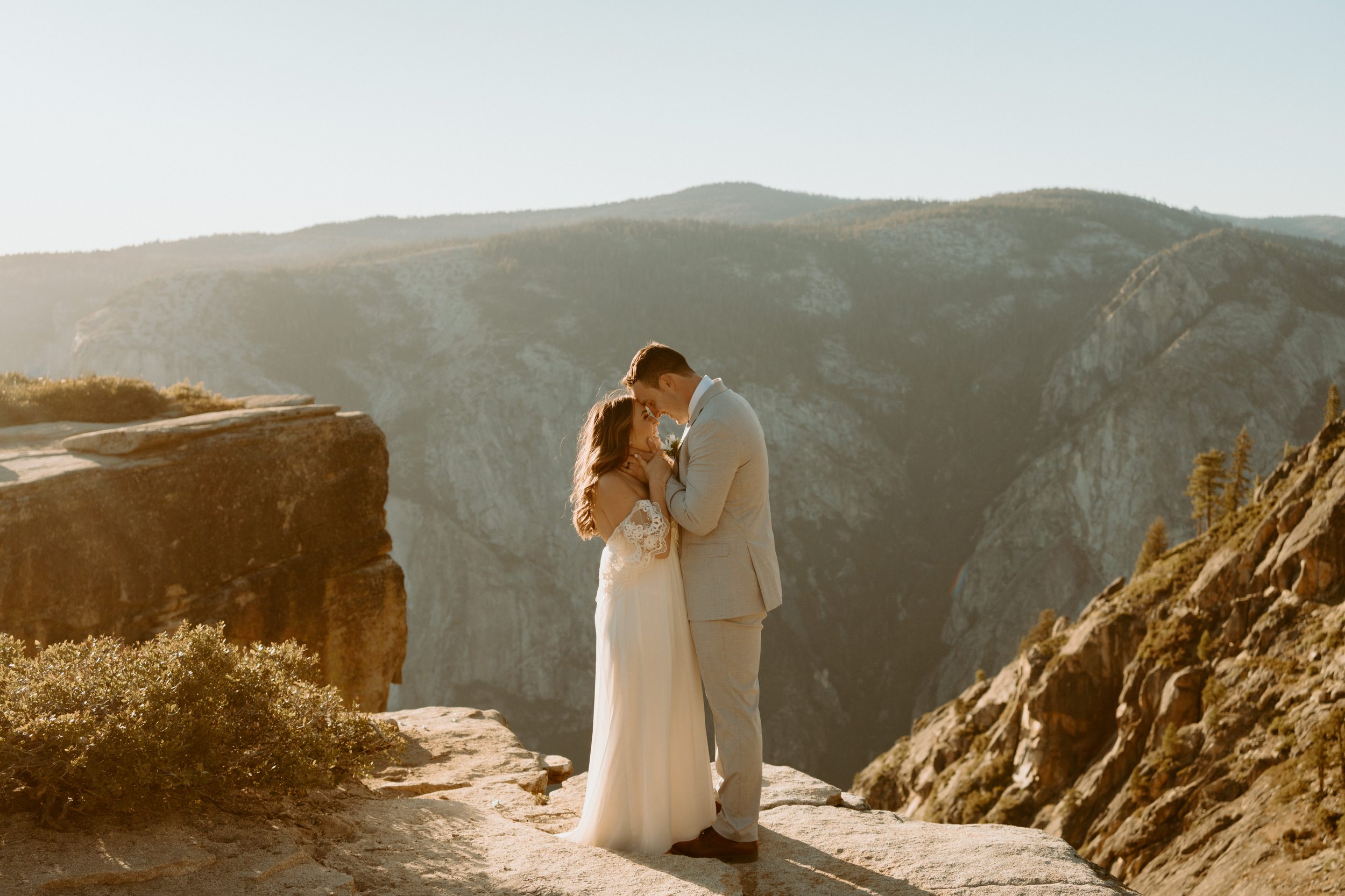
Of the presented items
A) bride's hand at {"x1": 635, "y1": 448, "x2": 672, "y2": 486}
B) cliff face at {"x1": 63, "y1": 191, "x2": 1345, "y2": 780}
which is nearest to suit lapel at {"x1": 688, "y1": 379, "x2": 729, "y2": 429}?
bride's hand at {"x1": 635, "y1": 448, "x2": 672, "y2": 486}

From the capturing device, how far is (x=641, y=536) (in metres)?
5.70

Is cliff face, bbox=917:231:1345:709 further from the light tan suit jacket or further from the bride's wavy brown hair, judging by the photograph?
the bride's wavy brown hair

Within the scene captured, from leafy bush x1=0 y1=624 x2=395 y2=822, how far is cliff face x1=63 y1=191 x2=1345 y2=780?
54.6 m

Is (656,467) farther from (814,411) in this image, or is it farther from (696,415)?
(814,411)

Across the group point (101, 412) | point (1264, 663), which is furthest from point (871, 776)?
point (101, 412)

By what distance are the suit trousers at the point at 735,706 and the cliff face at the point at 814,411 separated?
54.6 metres

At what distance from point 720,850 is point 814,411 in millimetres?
78668

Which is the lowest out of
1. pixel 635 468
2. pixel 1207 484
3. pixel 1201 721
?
pixel 1201 721

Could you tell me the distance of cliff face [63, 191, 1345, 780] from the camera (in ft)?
218

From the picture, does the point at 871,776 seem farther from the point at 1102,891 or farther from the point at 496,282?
the point at 496,282

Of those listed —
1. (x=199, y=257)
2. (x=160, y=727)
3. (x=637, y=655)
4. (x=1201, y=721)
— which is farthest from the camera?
(x=199, y=257)

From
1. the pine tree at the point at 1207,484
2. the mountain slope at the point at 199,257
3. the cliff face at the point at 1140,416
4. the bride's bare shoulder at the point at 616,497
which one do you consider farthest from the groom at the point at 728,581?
the mountain slope at the point at 199,257

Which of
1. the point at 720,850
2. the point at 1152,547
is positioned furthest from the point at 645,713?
the point at 1152,547

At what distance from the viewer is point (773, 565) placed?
5.74 meters
